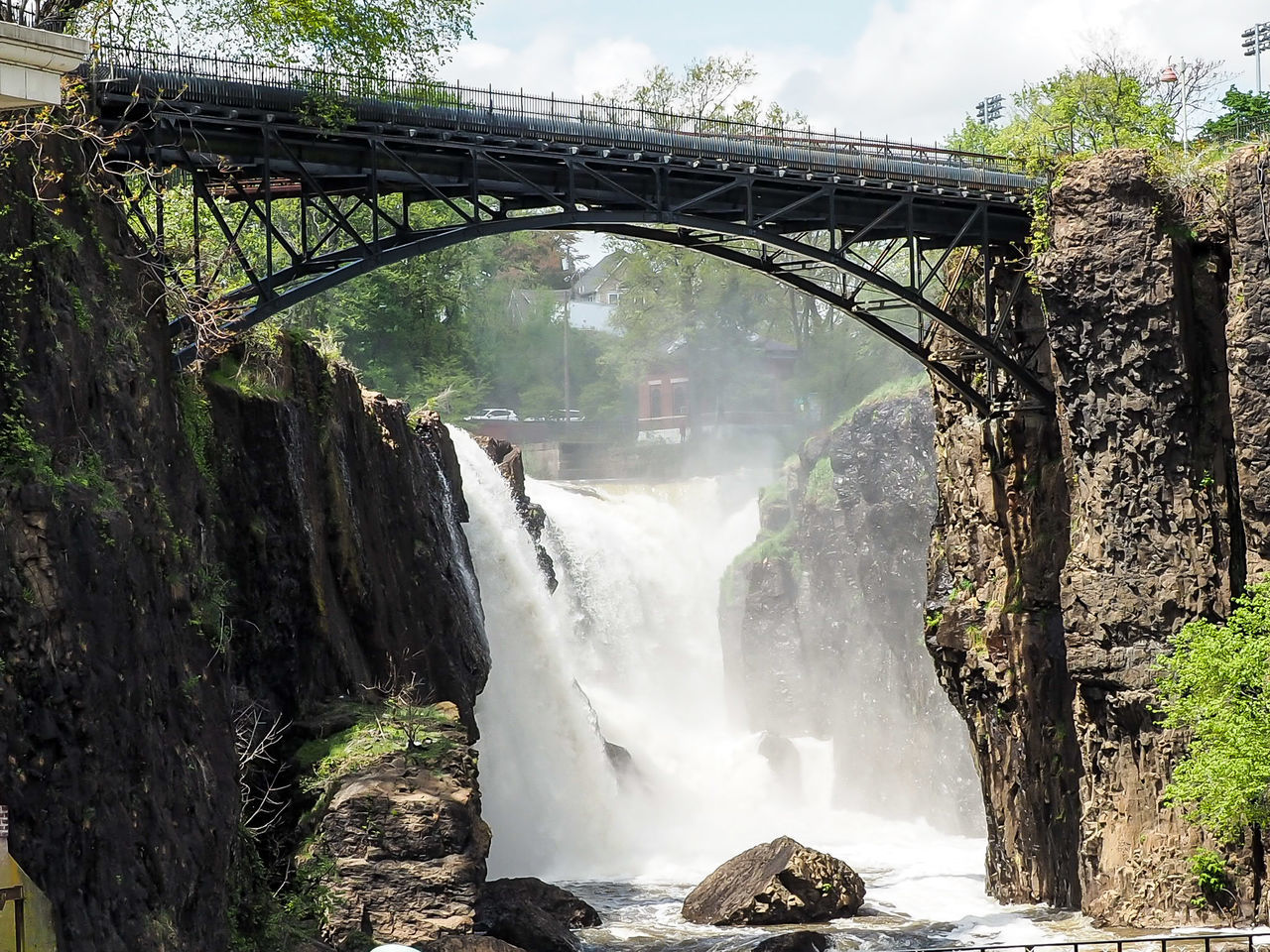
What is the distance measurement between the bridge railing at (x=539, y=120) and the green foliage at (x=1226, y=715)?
29.2 feet

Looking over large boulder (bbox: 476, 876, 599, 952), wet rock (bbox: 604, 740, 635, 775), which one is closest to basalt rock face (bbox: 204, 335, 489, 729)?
large boulder (bbox: 476, 876, 599, 952)

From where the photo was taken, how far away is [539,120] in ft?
81.2

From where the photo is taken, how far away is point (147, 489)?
15133 millimetres

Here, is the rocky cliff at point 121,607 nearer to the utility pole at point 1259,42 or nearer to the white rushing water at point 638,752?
the white rushing water at point 638,752

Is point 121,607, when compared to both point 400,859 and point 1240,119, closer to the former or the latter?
point 400,859

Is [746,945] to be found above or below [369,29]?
below

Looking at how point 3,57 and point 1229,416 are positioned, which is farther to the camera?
point 1229,416

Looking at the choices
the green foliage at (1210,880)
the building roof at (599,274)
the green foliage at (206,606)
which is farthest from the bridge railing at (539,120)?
the building roof at (599,274)

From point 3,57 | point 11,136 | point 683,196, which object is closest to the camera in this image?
point 3,57

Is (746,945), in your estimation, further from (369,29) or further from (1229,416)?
(369,29)

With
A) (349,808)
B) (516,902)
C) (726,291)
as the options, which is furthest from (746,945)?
(726,291)

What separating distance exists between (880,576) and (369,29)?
28199 millimetres

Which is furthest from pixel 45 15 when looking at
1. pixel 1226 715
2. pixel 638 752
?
pixel 638 752

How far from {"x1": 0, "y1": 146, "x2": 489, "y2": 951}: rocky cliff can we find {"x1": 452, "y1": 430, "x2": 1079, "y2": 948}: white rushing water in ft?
30.3
